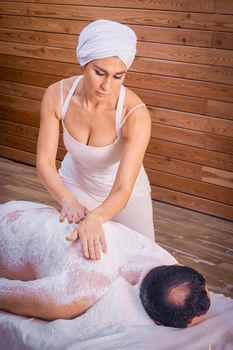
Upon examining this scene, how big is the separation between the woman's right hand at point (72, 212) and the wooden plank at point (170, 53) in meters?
2.00

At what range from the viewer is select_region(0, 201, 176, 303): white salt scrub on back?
190cm

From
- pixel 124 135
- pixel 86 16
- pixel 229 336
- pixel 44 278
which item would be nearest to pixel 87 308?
pixel 44 278

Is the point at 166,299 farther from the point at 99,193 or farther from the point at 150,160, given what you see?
the point at 150,160

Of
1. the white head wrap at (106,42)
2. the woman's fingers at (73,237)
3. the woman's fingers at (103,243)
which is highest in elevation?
the white head wrap at (106,42)

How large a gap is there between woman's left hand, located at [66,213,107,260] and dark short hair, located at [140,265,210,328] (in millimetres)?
175

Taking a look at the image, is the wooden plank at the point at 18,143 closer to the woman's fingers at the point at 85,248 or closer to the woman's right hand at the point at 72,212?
the woman's right hand at the point at 72,212

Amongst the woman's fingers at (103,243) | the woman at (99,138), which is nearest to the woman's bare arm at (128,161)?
the woman at (99,138)

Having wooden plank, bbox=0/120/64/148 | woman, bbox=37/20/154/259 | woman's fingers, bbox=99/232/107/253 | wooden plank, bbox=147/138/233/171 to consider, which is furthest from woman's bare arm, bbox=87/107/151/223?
wooden plank, bbox=0/120/64/148

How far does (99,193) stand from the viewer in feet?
8.43

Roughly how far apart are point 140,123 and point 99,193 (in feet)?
1.23

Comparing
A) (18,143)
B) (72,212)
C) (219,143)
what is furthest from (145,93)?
(72,212)

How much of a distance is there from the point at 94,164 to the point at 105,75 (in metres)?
0.41

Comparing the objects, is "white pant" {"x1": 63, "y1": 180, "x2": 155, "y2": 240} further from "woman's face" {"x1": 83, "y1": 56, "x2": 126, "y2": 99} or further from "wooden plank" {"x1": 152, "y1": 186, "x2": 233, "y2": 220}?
"wooden plank" {"x1": 152, "y1": 186, "x2": 233, "y2": 220}

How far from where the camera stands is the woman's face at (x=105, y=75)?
A: 2.17 metres
